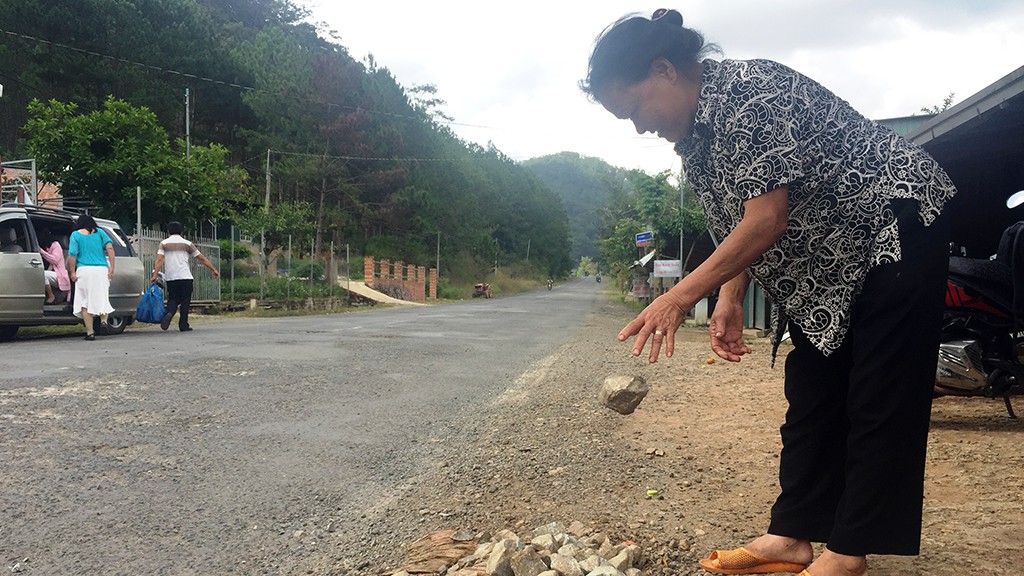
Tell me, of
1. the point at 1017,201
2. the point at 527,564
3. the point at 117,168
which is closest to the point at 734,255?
the point at 527,564

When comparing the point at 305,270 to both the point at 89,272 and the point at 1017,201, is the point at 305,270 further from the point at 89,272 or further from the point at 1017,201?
the point at 1017,201

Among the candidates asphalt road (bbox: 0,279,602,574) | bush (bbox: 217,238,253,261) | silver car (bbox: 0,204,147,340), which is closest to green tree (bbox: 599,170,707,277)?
bush (bbox: 217,238,253,261)

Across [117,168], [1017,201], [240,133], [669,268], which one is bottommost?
[669,268]

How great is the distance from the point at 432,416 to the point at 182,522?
7.20ft

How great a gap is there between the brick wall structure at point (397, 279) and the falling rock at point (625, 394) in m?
31.2

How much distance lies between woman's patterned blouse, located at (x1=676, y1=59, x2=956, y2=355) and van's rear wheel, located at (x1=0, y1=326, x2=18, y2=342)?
31.8 ft

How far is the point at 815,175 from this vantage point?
5.98 ft

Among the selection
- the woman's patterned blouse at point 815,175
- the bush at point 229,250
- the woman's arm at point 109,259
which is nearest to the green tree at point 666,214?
the bush at point 229,250

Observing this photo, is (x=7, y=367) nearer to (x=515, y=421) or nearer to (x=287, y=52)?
(x=515, y=421)

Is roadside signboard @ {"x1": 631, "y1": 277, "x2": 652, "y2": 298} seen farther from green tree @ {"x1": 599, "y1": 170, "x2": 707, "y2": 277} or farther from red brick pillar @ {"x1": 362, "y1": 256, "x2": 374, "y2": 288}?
red brick pillar @ {"x1": 362, "y1": 256, "x2": 374, "y2": 288}

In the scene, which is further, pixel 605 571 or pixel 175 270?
pixel 175 270

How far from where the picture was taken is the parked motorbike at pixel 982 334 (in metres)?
4.06

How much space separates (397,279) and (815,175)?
36562 mm

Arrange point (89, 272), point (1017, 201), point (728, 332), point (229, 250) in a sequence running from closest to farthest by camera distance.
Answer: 1. point (728, 332)
2. point (1017, 201)
3. point (89, 272)
4. point (229, 250)
